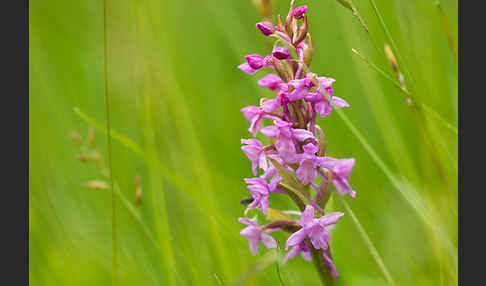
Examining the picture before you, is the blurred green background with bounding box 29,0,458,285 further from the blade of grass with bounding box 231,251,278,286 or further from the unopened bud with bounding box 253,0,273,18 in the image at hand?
the unopened bud with bounding box 253,0,273,18

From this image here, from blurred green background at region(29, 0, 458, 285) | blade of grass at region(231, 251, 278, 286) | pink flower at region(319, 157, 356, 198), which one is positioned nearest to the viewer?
blade of grass at region(231, 251, 278, 286)

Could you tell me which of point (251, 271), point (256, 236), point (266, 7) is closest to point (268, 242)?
point (256, 236)

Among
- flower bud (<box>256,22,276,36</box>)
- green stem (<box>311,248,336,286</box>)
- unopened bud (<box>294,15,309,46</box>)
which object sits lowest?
green stem (<box>311,248,336,286</box>)

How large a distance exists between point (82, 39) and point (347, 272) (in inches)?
150

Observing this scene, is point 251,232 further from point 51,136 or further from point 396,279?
point 51,136

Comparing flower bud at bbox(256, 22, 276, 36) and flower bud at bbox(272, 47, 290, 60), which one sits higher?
flower bud at bbox(256, 22, 276, 36)

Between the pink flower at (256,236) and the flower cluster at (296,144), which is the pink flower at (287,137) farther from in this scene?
the pink flower at (256,236)

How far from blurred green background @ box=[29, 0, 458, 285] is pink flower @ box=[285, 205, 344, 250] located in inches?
5.0

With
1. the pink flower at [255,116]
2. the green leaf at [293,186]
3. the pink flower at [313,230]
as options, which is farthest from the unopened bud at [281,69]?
the pink flower at [313,230]

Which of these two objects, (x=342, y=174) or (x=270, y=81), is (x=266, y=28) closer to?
(x=270, y=81)

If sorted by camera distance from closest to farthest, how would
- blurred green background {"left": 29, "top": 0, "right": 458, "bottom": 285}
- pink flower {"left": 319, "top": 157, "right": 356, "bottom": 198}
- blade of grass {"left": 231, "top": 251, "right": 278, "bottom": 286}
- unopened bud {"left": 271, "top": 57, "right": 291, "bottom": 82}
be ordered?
blade of grass {"left": 231, "top": 251, "right": 278, "bottom": 286}
pink flower {"left": 319, "top": 157, "right": 356, "bottom": 198}
unopened bud {"left": 271, "top": 57, "right": 291, "bottom": 82}
blurred green background {"left": 29, "top": 0, "right": 458, "bottom": 285}

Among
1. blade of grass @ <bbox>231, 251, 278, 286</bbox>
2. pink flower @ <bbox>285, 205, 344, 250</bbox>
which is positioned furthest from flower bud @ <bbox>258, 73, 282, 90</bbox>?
blade of grass @ <bbox>231, 251, 278, 286</bbox>

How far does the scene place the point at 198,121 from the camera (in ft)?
10.4

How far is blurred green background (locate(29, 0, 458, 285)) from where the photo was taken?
183 cm
